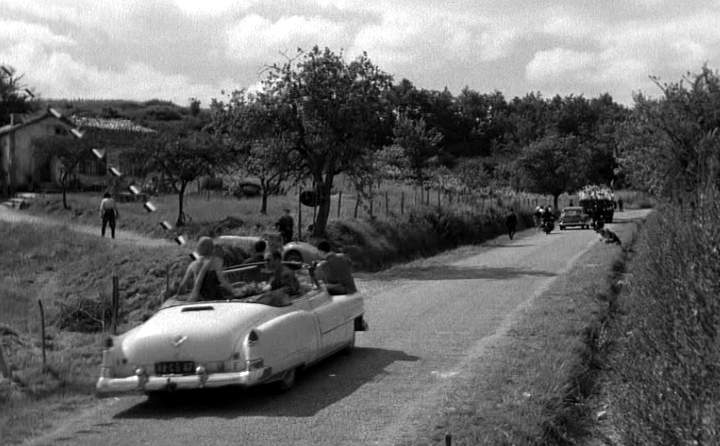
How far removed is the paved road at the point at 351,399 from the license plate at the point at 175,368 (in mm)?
427

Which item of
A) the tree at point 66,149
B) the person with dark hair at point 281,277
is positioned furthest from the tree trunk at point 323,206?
the tree at point 66,149

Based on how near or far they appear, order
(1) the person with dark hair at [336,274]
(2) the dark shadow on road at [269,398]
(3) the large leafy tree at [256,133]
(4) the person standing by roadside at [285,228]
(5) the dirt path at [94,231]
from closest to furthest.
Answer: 1. (2) the dark shadow on road at [269,398]
2. (1) the person with dark hair at [336,274]
3. (5) the dirt path at [94,231]
4. (4) the person standing by roadside at [285,228]
5. (3) the large leafy tree at [256,133]

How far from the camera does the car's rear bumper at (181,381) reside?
9.44 metres

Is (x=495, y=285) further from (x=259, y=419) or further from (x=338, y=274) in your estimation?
(x=259, y=419)

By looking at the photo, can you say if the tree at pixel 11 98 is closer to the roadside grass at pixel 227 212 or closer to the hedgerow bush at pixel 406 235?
the roadside grass at pixel 227 212

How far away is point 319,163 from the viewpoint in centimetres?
3173

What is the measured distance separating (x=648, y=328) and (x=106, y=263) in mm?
20056

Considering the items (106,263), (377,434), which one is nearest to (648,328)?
(377,434)

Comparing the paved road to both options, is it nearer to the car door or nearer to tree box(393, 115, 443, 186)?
the car door

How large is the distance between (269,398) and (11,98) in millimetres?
5464

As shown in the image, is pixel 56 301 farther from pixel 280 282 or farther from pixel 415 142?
pixel 415 142

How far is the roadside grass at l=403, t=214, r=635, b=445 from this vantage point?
8555 mm

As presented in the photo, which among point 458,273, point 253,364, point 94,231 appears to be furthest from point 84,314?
point 253,364

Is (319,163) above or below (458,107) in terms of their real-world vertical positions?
below
